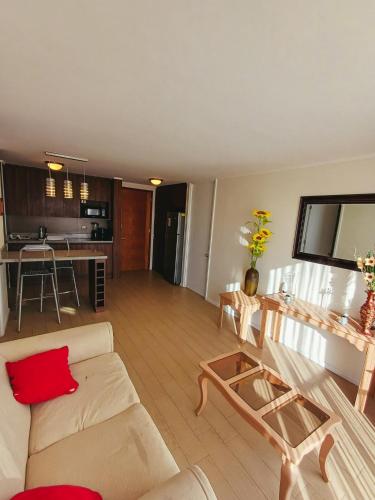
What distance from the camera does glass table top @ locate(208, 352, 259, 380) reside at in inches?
69.2

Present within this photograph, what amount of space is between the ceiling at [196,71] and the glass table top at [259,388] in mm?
1868

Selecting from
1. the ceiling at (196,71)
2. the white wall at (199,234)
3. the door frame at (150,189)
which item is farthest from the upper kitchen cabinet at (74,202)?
the ceiling at (196,71)

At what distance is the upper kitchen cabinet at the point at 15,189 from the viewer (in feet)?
14.0

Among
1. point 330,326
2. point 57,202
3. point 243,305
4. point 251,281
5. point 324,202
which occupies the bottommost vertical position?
point 243,305

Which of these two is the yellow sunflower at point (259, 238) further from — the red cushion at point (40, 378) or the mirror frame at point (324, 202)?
the red cushion at point (40, 378)

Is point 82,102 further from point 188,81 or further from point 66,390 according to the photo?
point 66,390

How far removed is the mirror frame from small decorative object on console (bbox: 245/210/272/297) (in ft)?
1.23

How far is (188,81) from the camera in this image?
1.17 metres

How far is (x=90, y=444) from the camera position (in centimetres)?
114

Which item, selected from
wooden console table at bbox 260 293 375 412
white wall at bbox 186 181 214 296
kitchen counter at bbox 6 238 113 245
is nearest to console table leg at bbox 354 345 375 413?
wooden console table at bbox 260 293 375 412

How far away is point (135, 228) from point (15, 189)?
2.57 meters

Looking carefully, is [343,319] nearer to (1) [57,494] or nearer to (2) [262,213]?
(2) [262,213]

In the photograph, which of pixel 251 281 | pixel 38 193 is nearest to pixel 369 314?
pixel 251 281

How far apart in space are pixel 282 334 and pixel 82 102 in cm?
321
